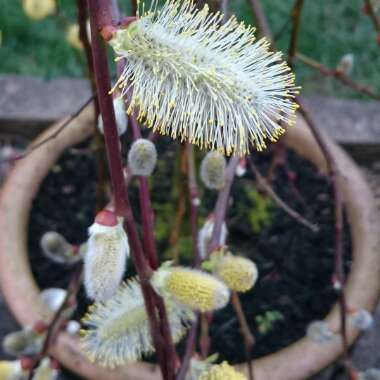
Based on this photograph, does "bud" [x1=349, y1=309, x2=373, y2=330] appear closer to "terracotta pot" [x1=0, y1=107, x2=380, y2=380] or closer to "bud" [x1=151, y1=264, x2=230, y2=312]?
"terracotta pot" [x1=0, y1=107, x2=380, y2=380]

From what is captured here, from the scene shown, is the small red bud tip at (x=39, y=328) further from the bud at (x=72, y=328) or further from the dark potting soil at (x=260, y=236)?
the dark potting soil at (x=260, y=236)

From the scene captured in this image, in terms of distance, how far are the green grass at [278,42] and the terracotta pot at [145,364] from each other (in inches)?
19.2

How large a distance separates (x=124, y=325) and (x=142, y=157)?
170mm

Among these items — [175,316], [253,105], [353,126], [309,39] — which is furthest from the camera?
[309,39]

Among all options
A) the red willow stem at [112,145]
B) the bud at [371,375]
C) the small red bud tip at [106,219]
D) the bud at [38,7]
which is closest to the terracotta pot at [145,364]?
the bud at [371,375]

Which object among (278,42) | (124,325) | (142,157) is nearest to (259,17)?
(142,157)

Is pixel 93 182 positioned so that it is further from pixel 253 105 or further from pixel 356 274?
pixel 253 105

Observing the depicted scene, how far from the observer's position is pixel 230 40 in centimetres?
43

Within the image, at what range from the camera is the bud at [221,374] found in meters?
0.56

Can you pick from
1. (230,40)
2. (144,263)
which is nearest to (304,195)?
(144,263)

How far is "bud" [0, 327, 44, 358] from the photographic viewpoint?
2.79 ft

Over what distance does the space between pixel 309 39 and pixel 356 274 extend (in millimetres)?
839

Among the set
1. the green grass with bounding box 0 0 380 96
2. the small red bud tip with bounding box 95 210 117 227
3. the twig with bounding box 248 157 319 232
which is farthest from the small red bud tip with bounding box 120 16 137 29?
the green grass with bounding box 0 0 380 96

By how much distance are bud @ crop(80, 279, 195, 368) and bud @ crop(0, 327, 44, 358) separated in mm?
198
